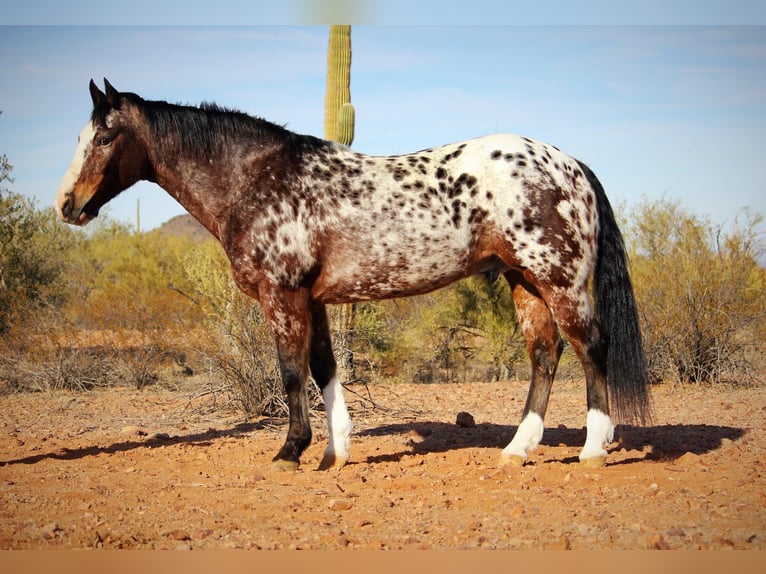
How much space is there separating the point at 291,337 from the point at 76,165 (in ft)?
6.98

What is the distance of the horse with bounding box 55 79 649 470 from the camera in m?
5.64

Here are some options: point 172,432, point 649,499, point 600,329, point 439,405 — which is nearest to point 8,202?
point 172,432

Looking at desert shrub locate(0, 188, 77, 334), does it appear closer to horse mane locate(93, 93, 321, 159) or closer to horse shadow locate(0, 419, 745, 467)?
horse shadow locate(0, 419, 745, 467)

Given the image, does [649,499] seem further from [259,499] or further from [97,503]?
[97,503]

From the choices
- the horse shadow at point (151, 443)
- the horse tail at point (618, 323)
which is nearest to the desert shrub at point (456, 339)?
the horse shadow at point (151, 443)

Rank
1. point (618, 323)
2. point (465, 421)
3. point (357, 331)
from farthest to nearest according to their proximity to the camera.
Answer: point (357, 331)
point (465, 421)
point (618, 323)

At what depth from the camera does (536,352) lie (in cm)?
610

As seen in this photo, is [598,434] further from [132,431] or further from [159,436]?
[132,431]

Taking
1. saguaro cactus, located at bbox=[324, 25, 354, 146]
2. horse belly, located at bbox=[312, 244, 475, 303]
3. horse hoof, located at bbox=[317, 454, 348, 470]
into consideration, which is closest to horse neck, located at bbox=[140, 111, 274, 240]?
horse belly, located at bbox=[312, 244, 475, 303]

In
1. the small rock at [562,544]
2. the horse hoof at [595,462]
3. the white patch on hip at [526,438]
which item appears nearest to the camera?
the small rock at [562,544]

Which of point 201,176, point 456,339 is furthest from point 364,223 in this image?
point 456,339

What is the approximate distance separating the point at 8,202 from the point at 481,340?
984cm

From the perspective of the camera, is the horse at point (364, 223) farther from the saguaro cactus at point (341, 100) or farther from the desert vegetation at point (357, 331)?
the saguaro cactus at point (341, 100)

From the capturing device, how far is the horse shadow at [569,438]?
20.8 ft
